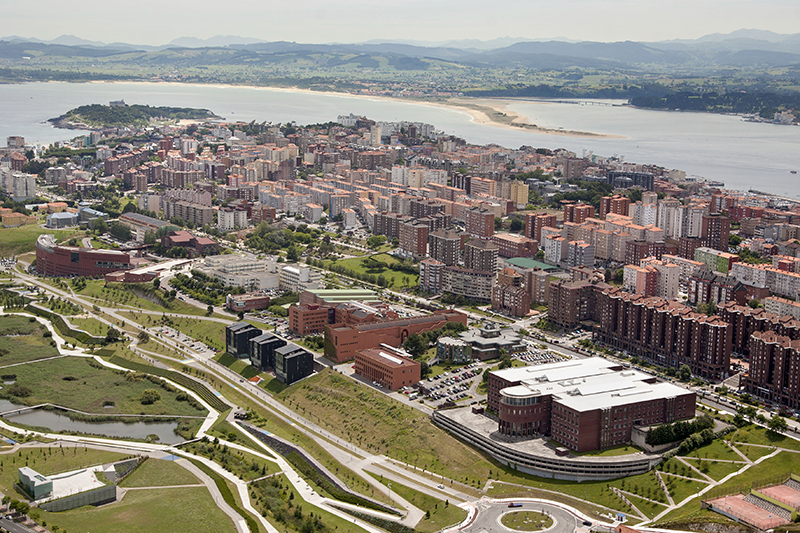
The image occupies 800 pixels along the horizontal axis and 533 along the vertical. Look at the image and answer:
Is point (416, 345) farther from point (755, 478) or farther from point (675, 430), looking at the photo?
point (755, 478)

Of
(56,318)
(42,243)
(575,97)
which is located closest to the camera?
(56,318)

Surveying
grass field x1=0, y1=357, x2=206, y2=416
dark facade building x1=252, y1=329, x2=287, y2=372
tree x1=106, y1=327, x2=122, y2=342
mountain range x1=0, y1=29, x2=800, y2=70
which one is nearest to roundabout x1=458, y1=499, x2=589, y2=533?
grass field x1=0, y1=357, x2=206, y2=416

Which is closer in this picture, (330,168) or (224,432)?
(224,432)

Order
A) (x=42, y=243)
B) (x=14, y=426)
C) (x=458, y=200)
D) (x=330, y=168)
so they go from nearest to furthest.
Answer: (x=14, y=426) → (x=42, y=243) → (x=458, y=200) → (x=330, y=168)

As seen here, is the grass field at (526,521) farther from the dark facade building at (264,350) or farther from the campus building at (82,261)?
the campus building at (82,261)

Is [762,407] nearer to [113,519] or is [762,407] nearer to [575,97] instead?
[113,519]

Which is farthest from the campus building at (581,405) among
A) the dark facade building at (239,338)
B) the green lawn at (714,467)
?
the dark facade building at (239,338)

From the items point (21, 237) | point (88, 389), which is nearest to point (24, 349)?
point (88, 389)

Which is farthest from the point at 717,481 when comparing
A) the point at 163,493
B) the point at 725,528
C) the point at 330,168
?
the point at 330,168
